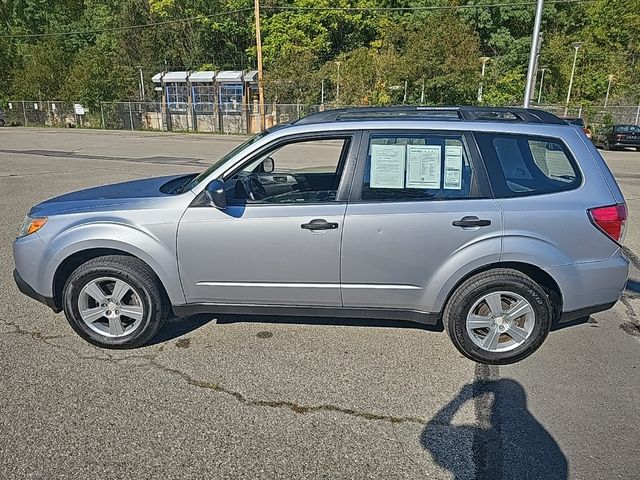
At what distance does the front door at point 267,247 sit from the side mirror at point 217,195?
9 centimetres

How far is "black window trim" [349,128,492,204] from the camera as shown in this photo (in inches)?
124

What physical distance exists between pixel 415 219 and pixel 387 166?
46 centimetres

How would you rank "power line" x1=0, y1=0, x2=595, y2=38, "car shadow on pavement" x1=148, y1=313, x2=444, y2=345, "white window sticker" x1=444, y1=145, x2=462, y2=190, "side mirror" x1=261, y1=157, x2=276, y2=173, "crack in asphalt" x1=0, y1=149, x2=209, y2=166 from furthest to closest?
"power line" x1=0, y1=0, x2=595, y2=38, "crack in asphalt" x1=0, y1=149, x2=209, y2=166, "side mirror" x1=261, y1=157, x2=276, y2=173, "car shadow on pavement" x1=148, y1=313, x2=444, y2=345, "white window sticker" x1=444, y1=145, x2=462, y2=190

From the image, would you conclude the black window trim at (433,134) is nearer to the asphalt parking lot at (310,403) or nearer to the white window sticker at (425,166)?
the white window sticker at (425,166)

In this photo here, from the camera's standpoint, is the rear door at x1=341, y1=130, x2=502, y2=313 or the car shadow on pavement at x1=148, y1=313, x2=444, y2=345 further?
the car shadow on pavement at x1=148, y1=313, x2=444, y2=345

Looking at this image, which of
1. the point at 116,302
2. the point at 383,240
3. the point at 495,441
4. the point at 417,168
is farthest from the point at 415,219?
the point at 116,302

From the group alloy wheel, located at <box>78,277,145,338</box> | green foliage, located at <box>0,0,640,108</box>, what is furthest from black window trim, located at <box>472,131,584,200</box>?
green foliage, located at <box>0,0,640,108</box>

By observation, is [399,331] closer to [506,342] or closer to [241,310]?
[506,342]

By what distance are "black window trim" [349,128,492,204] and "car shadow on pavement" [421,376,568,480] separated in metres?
1.36

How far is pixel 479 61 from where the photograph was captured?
101ft

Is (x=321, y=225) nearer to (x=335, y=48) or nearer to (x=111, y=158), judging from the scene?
(x=111, y=158)

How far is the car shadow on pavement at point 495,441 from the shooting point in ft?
7.54

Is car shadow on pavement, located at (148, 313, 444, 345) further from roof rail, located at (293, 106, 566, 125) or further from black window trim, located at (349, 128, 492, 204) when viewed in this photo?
roof rail, located at (293, 106, 566, 125)

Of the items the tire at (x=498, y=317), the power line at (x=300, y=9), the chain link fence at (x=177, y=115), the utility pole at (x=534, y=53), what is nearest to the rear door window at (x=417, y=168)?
the tire at (x=498, y=317)
